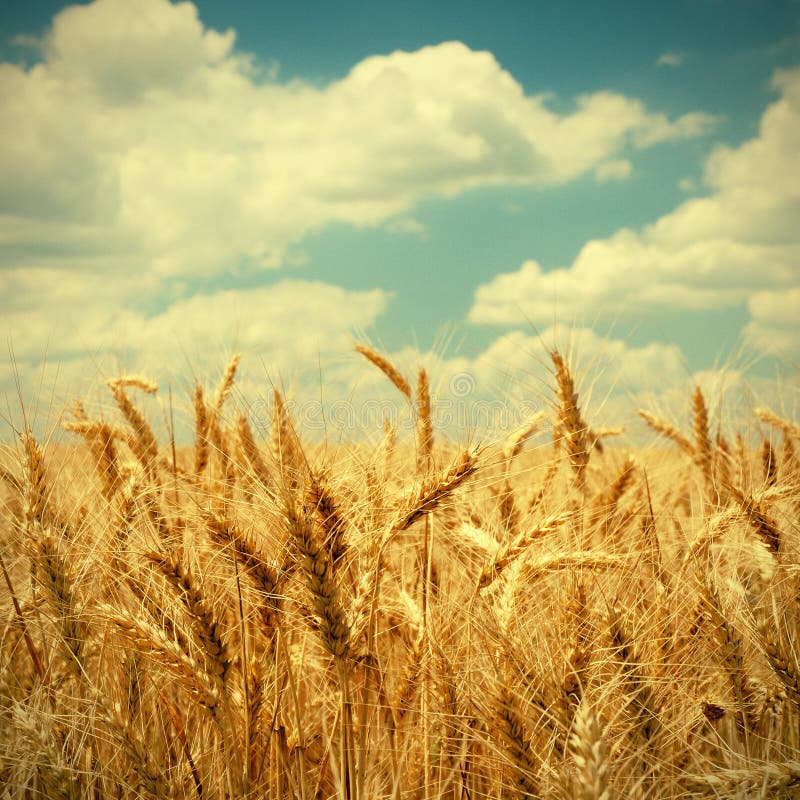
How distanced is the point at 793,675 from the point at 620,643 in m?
0.62

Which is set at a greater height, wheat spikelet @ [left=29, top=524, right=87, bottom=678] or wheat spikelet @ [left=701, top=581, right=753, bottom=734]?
wheat spikelet @ [left=29, top=524, right=87, bottom=678]

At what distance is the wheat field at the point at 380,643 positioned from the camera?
184 centimetres

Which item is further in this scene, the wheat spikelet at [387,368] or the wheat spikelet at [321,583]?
the wheat spikelet at [387,368]

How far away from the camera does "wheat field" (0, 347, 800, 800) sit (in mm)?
1836

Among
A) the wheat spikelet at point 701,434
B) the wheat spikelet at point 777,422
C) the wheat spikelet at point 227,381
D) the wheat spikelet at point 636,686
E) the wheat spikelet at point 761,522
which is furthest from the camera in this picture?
the wheat spikelet at point 777,422

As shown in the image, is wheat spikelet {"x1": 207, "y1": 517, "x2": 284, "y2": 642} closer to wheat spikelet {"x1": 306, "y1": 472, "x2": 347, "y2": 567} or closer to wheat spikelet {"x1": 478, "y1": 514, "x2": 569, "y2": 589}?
wheat spikelet {"x1": 306, "y1": 472, "x2": 347, "y2": 567}

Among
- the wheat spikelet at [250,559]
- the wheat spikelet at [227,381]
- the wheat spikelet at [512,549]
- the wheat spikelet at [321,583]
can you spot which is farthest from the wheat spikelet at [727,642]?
the wheat spikelet at [227,381]

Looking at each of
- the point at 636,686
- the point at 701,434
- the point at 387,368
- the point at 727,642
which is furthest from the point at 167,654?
the point at 701,434

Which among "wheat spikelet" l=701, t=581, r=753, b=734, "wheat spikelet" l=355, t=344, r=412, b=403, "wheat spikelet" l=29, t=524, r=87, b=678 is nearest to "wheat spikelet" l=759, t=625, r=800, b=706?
"wheat spikelet" l=701, t=581, r=753, b=734

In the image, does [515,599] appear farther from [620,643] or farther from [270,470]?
[270,470]

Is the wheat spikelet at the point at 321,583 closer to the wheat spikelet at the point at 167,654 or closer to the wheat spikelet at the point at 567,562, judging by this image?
the wheat spikelet at the point at 167,654

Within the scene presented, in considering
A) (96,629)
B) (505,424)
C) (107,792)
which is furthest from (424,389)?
(107,792)

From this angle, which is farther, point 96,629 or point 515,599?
point 96,629

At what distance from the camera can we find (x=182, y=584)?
1.94 metres
